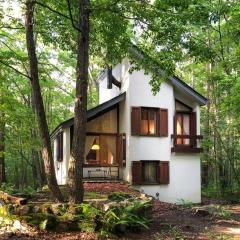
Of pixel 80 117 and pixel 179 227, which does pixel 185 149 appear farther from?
pixel 80 117

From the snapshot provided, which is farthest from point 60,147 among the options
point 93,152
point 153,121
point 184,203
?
point 184,203

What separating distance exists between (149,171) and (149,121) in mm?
2595

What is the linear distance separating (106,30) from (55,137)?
488 inches

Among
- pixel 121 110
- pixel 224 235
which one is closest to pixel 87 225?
pixel 224 235

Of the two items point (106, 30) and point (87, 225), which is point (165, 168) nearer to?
point (106, 30)

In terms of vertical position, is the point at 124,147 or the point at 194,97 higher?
the point at 194,97

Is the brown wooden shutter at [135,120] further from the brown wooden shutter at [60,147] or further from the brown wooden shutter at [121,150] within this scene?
the brown wooden shutter at [60,147]

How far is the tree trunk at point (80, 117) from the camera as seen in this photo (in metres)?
9.87

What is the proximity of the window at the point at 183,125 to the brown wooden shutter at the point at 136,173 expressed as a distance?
302 centimetres

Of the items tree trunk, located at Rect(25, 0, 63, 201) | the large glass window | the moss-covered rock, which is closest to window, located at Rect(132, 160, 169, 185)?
the large glass window

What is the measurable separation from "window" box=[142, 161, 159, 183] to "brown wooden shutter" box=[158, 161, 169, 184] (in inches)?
10.5

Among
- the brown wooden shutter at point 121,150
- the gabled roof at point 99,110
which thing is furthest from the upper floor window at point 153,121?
the gabled roof at point 99,110

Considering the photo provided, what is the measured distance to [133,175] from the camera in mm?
19422

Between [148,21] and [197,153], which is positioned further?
[197,153]
